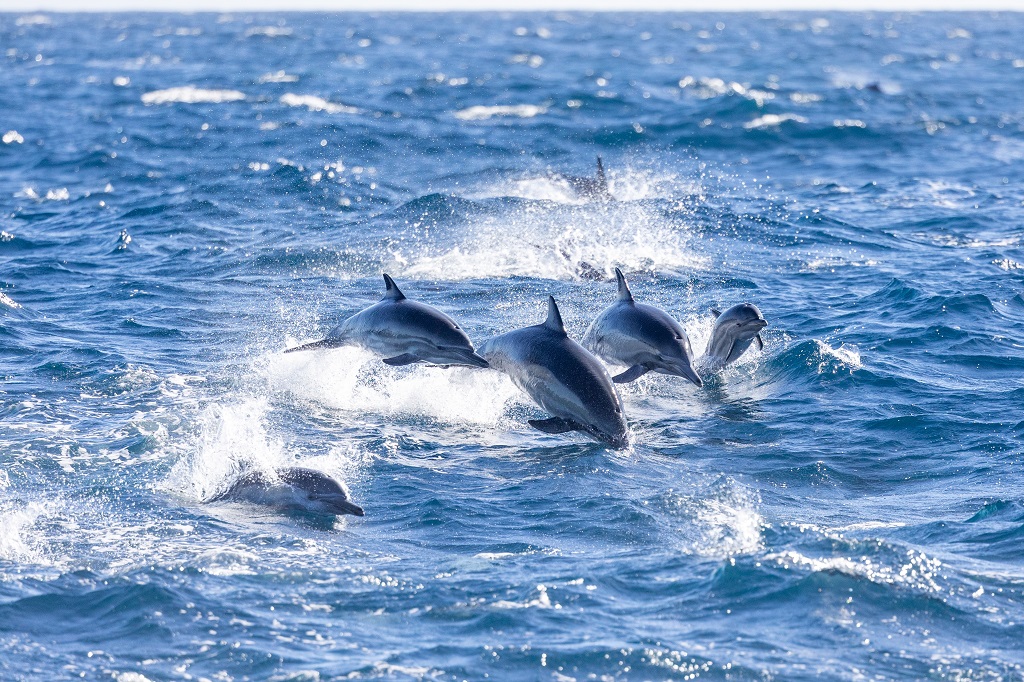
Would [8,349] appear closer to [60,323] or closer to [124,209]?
[60,323]

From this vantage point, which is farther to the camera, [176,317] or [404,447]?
[176,317]

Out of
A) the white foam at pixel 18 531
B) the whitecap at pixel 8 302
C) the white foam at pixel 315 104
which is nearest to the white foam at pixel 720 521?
the white foam at pixel 18 531

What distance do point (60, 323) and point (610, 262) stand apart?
29.6ft

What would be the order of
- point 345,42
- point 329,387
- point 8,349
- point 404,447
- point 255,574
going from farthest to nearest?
point 345,42 → point 8,349 → point 329,387 → point 404,447 → point 255,574

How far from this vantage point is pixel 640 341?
14016 mm

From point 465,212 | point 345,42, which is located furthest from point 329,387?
point 345,42

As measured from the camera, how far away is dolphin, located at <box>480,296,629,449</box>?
1258cm

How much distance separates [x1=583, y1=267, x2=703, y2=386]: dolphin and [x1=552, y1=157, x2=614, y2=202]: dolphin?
42.8 ft

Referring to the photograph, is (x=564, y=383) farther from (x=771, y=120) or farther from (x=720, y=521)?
(x=771, y=120)

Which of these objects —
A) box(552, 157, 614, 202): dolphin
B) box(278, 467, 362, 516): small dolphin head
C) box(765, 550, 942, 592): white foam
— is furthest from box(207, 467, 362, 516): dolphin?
box(552, 157, 614, 202): dolphin

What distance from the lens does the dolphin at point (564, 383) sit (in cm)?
1258

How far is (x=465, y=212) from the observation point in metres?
26.6

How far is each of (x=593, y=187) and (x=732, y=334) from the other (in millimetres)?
13507

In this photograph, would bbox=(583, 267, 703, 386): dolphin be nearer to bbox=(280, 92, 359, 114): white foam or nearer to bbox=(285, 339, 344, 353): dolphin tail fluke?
bbox=(285, 339, 344, 353): dolphin tail fluke
